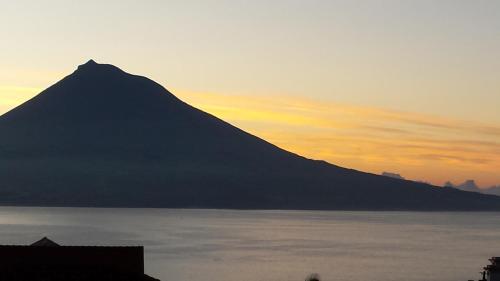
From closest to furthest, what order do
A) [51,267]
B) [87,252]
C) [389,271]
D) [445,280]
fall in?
1. [51,267]
2. [87,252]
3. [445,280]
4. [389,271]

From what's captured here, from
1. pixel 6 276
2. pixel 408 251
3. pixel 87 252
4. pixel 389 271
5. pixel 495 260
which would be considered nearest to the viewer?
pixel 6 276

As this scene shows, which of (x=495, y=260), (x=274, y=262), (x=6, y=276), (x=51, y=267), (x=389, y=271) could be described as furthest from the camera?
(x=274, y=262)

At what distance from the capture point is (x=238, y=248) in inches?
7082

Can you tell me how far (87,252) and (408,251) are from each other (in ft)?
465

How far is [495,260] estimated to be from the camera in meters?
53.3

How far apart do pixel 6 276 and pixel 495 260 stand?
2720 centimetres

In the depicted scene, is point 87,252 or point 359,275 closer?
point 87,252

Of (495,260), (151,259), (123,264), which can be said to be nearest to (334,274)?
(151,259)

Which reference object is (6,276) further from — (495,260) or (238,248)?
(238,248)

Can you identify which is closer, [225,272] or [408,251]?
[225,272]

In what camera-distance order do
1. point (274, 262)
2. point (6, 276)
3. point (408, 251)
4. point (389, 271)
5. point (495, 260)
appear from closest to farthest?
point (6, 276)
point (495, 260)
point (389, 271)
point (274, 262)
point (408, 251)

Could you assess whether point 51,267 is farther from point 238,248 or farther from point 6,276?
point 238,248

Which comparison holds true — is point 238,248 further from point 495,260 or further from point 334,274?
point 495,260

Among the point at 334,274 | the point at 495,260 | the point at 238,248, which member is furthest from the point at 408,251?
the point at 495,260
